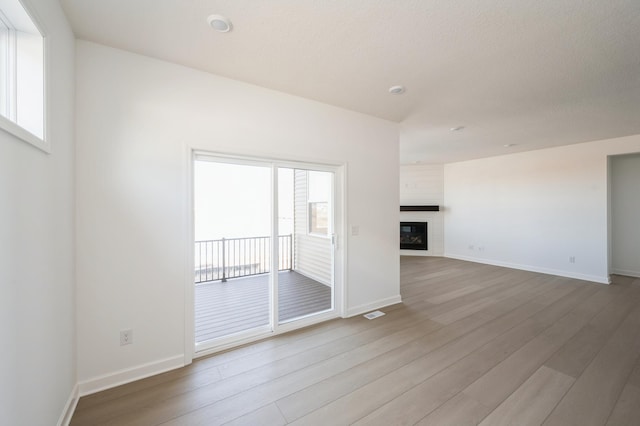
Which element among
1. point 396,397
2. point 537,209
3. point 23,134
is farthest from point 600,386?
point 537,209

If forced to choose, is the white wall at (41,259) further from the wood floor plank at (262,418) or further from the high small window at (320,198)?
the high small window at (320,198)

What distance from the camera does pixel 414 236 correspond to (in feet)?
24.6

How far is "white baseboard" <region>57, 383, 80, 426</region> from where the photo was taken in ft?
5.23

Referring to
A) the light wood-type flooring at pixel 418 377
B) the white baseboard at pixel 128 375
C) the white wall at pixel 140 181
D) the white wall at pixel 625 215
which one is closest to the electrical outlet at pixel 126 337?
the white wall at pixel 140 181

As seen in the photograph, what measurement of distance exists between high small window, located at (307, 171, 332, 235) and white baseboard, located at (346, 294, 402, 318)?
1087 mm

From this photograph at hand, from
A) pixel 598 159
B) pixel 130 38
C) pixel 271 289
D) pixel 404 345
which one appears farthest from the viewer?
pixel 598 159

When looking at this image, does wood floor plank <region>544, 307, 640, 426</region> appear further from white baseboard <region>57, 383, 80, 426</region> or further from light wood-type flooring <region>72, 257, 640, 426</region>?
white baseboard <region>57, 383, 80, 426</region>

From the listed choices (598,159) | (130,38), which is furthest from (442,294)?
(130,38)

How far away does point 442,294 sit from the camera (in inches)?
161

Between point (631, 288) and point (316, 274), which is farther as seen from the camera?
point (631, 288)

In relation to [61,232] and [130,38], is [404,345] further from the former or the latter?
[130,38]

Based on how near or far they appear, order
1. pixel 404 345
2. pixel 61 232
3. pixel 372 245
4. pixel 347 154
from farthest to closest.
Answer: pixel 372 245 < pixel 347 154 < pixel 404 345 < pixel 61 232

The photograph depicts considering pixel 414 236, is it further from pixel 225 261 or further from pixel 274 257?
pixel 274 257

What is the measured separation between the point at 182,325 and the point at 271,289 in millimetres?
906
